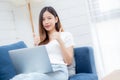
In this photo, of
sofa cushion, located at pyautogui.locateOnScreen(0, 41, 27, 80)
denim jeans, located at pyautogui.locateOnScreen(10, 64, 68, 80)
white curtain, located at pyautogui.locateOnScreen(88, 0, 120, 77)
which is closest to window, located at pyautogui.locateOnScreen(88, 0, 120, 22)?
white curtain, located at pyautogui.locateOnScreen(88, 0, 120, 77)

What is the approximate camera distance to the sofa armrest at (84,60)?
1947 millimetres

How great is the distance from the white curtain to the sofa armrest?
2.16ft

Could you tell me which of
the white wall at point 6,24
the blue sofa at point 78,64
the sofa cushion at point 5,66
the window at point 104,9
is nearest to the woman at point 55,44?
the blue sofa at point 78,64

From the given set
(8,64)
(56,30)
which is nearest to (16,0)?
(56,30)

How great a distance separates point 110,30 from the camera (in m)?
2.56

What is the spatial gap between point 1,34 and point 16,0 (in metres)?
0.47

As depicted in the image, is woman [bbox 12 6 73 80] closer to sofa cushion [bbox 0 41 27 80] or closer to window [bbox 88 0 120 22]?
sofa cushion [bbox 0 41 27 80]

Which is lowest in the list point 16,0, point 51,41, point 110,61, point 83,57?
point 110,61

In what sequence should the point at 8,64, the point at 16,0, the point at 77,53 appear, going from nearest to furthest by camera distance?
the point at 8,64
the point at 77,53
the point at 16,0

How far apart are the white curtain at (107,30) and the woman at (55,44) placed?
741 millimetres

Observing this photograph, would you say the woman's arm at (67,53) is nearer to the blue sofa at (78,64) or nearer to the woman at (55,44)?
the woman at (55,44)

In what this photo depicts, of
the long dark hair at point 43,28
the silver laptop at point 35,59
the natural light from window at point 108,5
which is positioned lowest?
the silver laptop at point 35,59

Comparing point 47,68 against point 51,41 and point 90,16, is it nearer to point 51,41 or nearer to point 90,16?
point 51,41

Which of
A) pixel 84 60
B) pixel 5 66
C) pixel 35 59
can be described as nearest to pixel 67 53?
pixel 84 60
